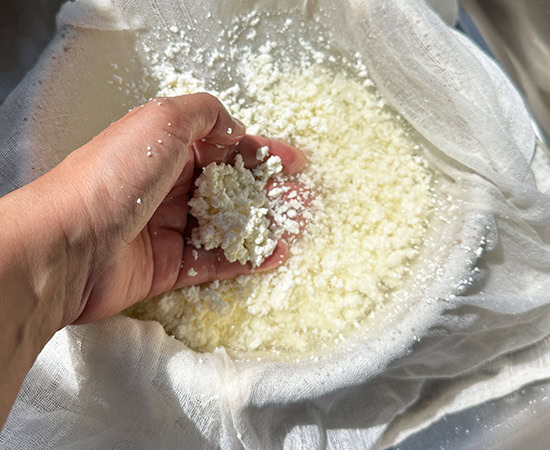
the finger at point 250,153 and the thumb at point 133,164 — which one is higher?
the thumb at point 133,164

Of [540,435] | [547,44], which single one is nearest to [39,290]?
[540,435]

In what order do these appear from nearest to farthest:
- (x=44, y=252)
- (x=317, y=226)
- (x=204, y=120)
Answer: (x=44, y=252) < (x=204, y=120) < (x=317, y=226)

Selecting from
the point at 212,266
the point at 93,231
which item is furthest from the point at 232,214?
the point at 93,231

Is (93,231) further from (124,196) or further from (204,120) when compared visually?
(204,120)

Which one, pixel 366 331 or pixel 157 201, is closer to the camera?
pixel 157 201

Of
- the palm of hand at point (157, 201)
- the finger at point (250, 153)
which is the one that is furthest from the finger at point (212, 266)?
the finger at point (250, 153)

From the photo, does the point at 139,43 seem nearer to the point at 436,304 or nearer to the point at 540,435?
the point at 436,304

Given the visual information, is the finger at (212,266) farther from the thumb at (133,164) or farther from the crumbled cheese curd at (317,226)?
the thumb at (133,164)
